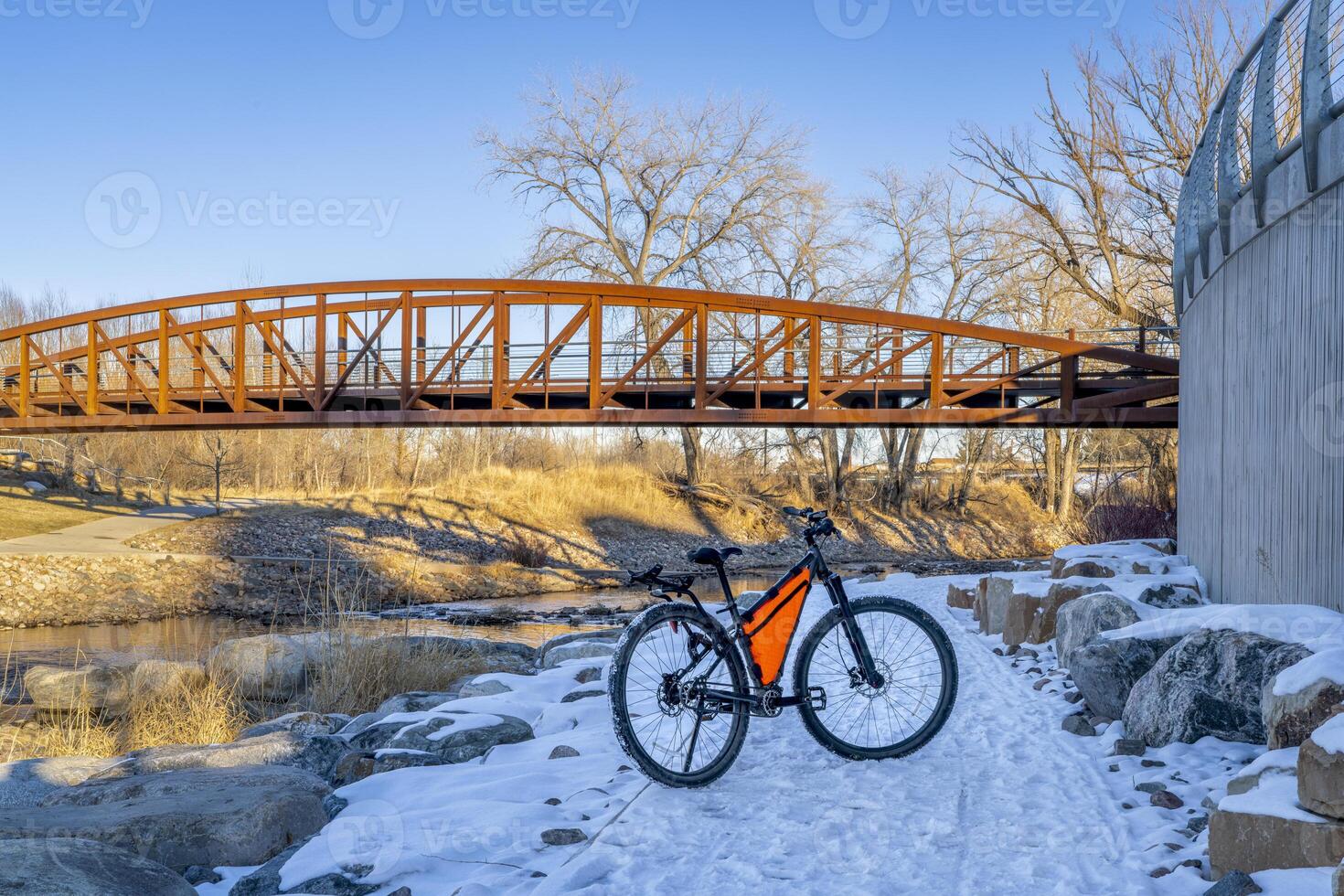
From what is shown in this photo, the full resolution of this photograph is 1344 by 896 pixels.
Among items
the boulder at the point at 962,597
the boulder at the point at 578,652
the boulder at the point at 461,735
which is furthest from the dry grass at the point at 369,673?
the boulder at the point at 962,597

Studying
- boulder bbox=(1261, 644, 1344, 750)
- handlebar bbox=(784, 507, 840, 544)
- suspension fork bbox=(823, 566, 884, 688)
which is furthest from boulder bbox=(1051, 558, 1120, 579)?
boulder bbox=(1261, 644, 1344, 750)

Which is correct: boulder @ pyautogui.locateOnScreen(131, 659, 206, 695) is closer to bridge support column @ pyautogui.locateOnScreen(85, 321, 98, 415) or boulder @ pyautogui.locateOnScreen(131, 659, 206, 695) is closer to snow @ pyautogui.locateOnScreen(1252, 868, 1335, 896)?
snow @ pyautogui.locateOnScreen(1252, 868, 1335, 896)

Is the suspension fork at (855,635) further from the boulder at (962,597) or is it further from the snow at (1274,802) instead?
the boulder at (962,597)

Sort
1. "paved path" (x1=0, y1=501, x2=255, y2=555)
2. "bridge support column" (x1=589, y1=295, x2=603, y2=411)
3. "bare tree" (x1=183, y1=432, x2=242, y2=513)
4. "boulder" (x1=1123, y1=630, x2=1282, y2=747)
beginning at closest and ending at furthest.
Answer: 1. "boulder" (x1=1123, y1=630, x2=1282, y2=747)
2. "bridge support column" (x1=589, y1=295, x2=603, y2=411)
3. "paved path" (x1=0, y1=501, x2=255, y2=555)
4. "bare tree" (x1=183, y1=432, x2=242, y2=513)

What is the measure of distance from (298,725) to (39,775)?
1533mm

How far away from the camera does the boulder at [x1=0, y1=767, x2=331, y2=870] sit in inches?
166

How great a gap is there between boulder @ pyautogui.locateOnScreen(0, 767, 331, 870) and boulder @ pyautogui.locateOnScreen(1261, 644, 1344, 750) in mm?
3912

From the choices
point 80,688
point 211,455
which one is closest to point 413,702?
point 80,688

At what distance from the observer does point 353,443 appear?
127ft

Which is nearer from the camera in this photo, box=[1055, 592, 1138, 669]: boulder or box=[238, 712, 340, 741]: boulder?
box=[1055, 592, 1138, 669]: boulder

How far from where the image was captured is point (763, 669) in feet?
15.7

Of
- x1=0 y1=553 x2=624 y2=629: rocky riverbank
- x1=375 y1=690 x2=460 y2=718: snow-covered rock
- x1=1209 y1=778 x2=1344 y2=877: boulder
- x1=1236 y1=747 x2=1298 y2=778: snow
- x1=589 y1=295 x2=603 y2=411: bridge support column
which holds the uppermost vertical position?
x1=589 y1=295 x2=603 y2=411: bridge support column

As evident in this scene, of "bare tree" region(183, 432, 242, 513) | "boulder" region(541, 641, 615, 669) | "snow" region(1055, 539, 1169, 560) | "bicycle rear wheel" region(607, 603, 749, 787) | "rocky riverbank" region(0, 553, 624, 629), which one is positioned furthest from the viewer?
"bare tree" region(183, 432, 242, 513)

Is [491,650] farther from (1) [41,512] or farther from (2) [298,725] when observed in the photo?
(1) [41,512]
